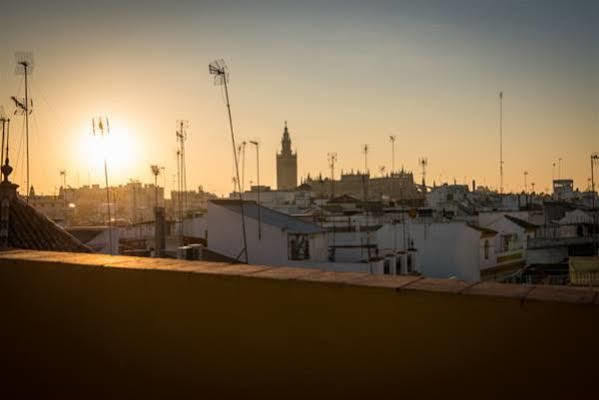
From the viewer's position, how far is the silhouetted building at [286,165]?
426 feet

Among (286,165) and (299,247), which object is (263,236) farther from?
(286,165)

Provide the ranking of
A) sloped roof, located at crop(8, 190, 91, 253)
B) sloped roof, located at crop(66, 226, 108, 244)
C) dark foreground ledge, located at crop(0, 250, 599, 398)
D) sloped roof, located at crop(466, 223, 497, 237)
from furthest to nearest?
sloped roof, located at crop(466, 223, 497, 237), sloped roof, located at crop(66, 226, 108, 244), sloped roof, located at crop(8, 190, 91, 253), dark foreground ledge, located at crop(0, 250, 599, 398)

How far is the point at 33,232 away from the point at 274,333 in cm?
781

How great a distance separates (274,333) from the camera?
2.94 m

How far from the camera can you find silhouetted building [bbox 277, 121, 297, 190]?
426 ft

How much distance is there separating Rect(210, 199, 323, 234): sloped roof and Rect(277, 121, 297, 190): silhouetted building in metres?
106

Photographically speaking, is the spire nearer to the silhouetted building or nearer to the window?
the silhouetted building

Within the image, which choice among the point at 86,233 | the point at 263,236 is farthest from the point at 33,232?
the point at 263,236

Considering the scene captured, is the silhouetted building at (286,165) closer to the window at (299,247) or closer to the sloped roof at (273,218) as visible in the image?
the sloped roof at (273,218)

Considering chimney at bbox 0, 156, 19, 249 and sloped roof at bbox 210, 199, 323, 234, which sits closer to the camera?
chimney at bbox 0, 156, 19, 249

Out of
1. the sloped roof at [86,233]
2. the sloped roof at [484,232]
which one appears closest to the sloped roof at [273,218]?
the sloped roof at [86,233]

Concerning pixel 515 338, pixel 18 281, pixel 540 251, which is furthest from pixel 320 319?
pixel 540 251

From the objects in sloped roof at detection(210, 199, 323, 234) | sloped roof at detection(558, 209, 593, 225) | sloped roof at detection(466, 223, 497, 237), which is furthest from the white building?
sloped roof at detection(558, 209, 593, 225)

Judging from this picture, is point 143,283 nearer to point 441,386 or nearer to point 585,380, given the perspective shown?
point 441,386
